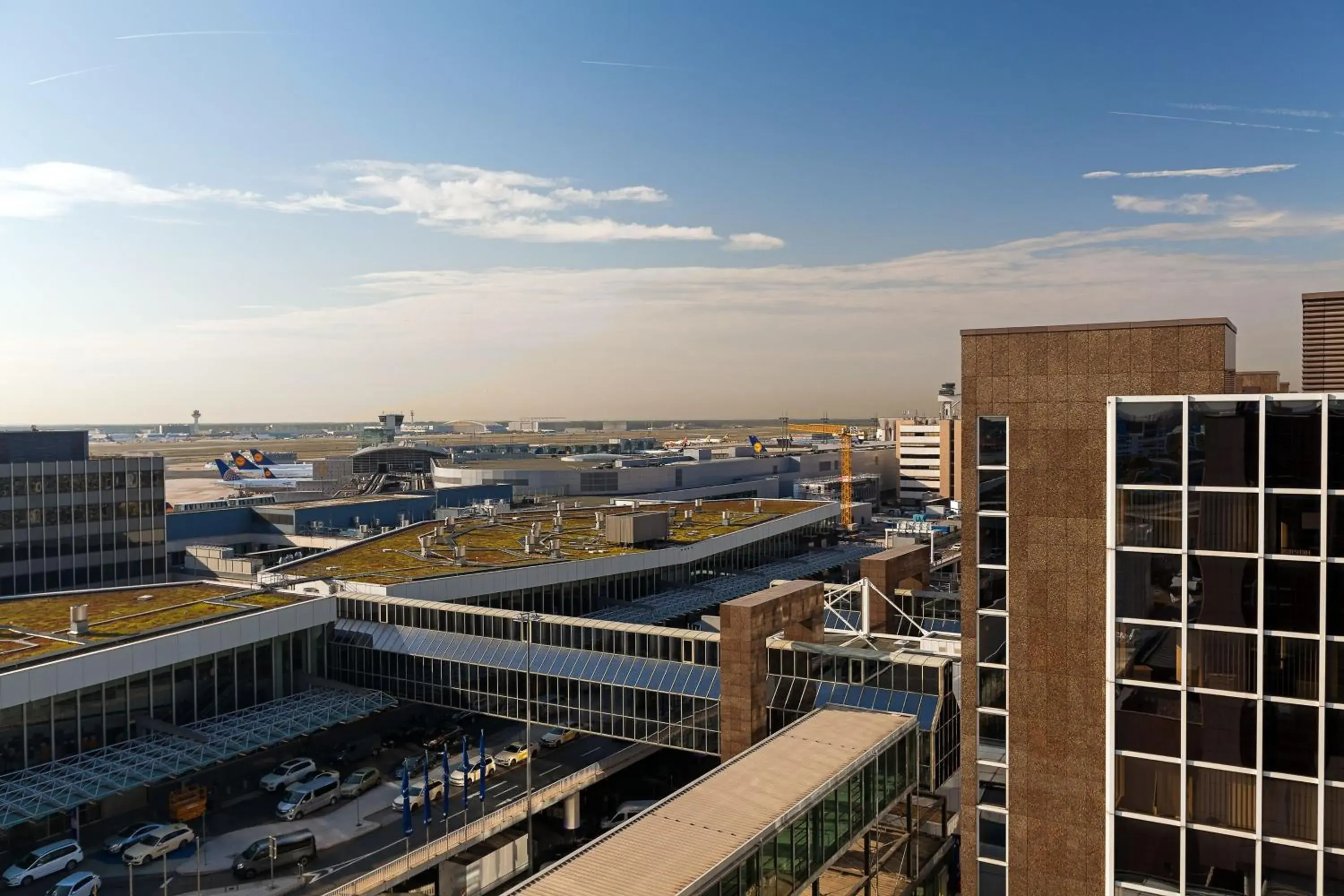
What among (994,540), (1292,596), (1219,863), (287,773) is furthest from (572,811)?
(1292,596)

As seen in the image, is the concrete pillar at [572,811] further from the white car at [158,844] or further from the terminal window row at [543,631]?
the white car at [158,844]

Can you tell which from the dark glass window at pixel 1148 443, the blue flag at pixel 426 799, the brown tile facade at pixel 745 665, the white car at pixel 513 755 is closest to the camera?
the dark glass window at pixel 1148 443

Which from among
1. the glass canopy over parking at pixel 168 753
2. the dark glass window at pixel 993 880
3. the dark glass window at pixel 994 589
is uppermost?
the dark glass window at pixel 994 589

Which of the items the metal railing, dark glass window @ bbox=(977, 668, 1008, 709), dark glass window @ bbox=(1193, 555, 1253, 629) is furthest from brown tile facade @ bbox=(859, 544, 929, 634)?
dark glass window @ bbox=(1193, 555, 1253, 629)

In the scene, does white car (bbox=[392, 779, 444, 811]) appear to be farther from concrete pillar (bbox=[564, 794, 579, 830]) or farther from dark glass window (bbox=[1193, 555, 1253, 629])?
dark glass window (bbox=[1193, 555, 1253, 629])

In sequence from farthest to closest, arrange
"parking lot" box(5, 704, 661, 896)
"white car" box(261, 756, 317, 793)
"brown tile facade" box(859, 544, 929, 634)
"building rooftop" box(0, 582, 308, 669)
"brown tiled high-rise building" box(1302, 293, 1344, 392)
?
"brown tile facade" box(859, 544, 929, 634), "white car" box(261, 756, 317, 793), "building rooftop" box(0, 582, 308, 669), "parking lot" box(5, 704, 661, 896), "brown tiled high-rise building" box(1302, 293, 1344, 392)

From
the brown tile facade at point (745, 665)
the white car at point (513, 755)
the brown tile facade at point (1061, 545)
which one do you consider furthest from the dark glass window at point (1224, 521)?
the white car at point (513, 755)

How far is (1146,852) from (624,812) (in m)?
30.6

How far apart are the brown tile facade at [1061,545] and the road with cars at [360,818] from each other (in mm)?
22872

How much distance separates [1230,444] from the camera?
28.7 metres

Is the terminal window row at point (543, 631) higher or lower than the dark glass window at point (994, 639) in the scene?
lower

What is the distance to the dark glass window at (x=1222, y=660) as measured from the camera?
28.5m

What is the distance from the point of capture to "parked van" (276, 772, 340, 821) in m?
52.9

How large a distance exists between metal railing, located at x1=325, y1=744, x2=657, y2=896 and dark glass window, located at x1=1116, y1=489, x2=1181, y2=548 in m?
31.7
